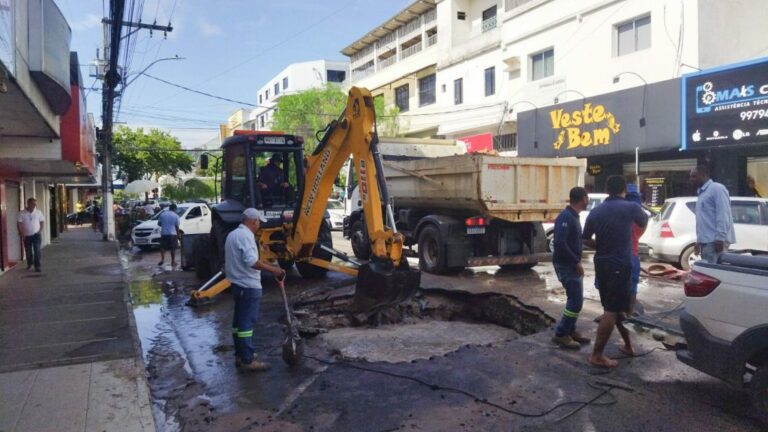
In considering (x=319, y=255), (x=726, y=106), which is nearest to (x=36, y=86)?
(x=319, y=255)

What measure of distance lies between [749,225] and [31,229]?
48.9 feet

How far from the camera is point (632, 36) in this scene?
60.3 ft

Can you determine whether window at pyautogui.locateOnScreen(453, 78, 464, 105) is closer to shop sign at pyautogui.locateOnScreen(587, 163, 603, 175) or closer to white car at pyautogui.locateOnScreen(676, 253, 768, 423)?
shop sign at pyautogui.locateOnScreen(587, 163, 603, 175)

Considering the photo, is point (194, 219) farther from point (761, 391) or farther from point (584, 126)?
point (761, 391)

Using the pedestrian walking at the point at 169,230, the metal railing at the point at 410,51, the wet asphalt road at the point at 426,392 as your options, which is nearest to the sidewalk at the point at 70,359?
the wet asphalt road at the point at 426,392

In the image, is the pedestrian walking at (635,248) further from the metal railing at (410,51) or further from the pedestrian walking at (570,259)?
the metal railing at (410,51)

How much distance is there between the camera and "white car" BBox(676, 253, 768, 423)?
3.86 metres

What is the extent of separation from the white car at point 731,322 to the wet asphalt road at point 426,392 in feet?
1.22

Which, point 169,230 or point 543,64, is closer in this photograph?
point 169,230

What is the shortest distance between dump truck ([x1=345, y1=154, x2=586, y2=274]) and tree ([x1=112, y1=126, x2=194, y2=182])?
34.1 metres

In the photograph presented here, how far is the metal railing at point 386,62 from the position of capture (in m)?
40.4

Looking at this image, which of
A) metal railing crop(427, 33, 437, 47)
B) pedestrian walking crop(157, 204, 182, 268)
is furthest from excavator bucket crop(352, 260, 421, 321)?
metal railing crop(427, 33, 437, 47)

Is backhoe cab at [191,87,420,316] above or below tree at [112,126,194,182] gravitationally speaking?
below

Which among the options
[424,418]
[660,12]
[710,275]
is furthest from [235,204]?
[660,12]
